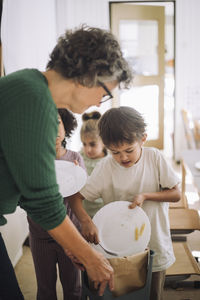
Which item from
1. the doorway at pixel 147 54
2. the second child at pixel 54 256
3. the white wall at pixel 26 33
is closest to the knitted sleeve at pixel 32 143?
the second child at pixel 54 256

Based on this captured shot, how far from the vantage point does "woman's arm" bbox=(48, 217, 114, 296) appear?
88 cm

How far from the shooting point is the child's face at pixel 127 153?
1.26m

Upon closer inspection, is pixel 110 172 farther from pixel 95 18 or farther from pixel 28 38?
pixel 95 18

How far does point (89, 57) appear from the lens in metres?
0.89

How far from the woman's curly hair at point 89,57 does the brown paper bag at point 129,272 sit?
63 centimetres

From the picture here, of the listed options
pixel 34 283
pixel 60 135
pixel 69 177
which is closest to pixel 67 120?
pixel 60 135

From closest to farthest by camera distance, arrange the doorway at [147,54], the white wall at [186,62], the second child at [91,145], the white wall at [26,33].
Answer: the second child at [91,145]
the white wall at [26,33]
the white wall at [186,62]
the doorway at [147,54]

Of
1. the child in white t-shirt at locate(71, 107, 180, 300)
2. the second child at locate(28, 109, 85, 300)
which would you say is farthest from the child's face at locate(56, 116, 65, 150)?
the child in white t-shirt at locate(71, 107, 180, 300)

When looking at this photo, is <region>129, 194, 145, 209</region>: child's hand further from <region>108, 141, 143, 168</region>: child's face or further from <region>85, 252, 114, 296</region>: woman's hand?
<region>85, 252, 114, 296</region>: woman's hand

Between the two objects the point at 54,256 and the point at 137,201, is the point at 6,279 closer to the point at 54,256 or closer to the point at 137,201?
the point at 54,256

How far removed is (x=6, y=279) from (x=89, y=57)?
34.4 inches

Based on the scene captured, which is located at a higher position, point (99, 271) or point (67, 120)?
point (67, 120)

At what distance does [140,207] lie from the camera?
1235 millimetres

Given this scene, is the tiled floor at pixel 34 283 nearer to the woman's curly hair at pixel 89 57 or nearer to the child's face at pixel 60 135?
the child's face at pixel 60 135
